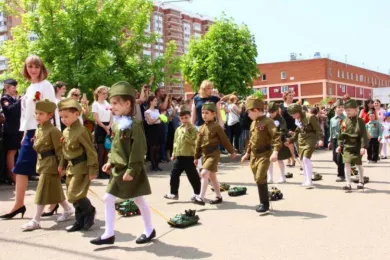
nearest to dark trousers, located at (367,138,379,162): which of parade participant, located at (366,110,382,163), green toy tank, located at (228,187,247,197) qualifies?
parade participant, located at (366,110,382,163)

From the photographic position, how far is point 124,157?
5121 millimetres

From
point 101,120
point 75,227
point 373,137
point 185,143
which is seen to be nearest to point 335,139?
point 373,137

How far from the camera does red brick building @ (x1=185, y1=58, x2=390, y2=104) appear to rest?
86.4 metres

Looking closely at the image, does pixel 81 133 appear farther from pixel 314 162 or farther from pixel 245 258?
pixel 314 162

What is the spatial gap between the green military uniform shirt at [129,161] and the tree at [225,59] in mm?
37290

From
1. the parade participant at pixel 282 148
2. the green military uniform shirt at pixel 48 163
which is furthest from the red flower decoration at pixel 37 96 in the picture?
the parade participant at pixel 282 148

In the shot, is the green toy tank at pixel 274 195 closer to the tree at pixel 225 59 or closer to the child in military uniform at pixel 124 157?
the child in military uniform at pixel 124 157

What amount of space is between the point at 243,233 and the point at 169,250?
1057mm

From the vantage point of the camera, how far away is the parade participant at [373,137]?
1408 cm

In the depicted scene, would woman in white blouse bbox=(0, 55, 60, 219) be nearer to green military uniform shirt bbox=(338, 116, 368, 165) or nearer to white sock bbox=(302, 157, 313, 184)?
white sock bbox=(302, 157, 313, 184)

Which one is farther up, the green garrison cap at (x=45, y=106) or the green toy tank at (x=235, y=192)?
the green garrison cap at (x=45, y=106)

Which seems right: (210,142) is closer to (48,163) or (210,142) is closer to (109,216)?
(48,163)

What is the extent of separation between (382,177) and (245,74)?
111 feet

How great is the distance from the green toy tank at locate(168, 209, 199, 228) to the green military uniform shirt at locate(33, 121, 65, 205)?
59.8 inches
